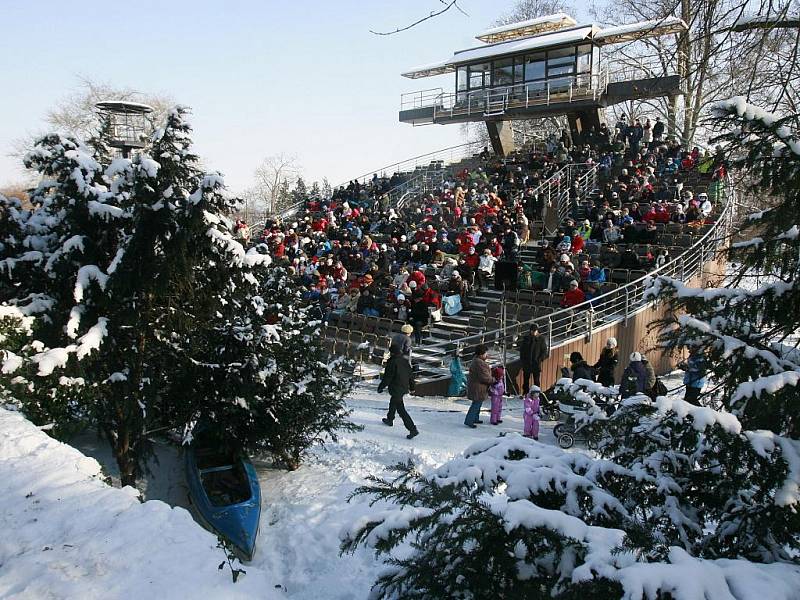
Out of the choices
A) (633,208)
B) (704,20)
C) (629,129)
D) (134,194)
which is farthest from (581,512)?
(629,129)

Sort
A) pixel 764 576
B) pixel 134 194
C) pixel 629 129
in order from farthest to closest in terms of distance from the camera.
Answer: pixel 629 129 → pixel 134 194 → pixel 764 576

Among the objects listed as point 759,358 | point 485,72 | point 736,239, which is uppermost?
point 485,72

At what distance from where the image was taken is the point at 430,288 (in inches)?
650

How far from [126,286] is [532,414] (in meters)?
6.31

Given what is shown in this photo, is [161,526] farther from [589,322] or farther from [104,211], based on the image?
[589,322]

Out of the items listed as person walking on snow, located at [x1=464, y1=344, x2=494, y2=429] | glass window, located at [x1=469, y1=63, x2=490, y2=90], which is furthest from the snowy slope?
glass window, located at [x1=469, y1=63, x2=490, y2=90]

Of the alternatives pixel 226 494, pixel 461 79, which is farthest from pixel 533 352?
pixel 461 79

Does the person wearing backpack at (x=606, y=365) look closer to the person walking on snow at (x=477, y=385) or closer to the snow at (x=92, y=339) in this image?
the person walking on snow at (x=477, y=385)

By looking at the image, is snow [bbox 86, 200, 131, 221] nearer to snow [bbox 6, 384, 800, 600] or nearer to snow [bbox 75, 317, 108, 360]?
snow [bbox 75, 317, 108, 360]

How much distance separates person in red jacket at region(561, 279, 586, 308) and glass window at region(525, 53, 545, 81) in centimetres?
1719

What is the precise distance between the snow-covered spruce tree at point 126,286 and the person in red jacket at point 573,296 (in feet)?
28.2

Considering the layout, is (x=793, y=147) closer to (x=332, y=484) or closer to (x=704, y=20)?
(x=704, y=20)

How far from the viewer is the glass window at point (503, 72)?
1139 inches

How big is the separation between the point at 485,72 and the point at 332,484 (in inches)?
1020
